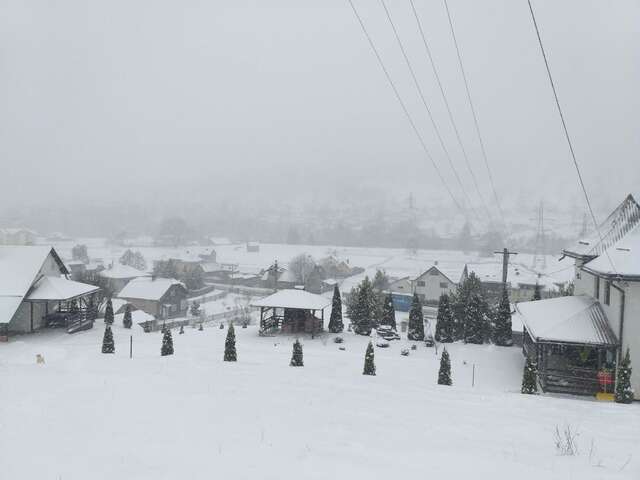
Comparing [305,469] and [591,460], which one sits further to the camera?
[591,460]

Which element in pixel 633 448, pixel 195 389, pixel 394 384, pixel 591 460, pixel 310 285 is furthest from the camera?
pixel 310 285

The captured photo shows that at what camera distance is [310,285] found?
70875 millimetres

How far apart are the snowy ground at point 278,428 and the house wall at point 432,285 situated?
4844 cm

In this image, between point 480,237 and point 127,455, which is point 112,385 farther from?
point 480,237

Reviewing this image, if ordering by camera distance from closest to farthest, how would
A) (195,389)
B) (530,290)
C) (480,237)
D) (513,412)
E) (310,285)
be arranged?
(513,412) < (195,389) < (530,290) < (310,285) < (480,237)

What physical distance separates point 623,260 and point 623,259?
64 mm

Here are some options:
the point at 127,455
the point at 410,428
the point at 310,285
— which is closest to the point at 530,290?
the point at 310,285

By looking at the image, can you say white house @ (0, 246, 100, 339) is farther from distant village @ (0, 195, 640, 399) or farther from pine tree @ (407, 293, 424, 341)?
pine tree @ (407, 293, 424, 341)

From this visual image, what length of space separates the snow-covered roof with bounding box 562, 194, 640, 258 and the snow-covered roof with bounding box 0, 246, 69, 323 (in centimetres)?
2759

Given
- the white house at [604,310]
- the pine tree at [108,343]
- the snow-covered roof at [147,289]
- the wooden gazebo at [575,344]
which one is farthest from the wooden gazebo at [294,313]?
the snow-covered roof at [147,289]

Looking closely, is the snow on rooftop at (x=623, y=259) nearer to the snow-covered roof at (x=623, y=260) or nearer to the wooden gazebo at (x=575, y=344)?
the snow-covered roof at (x=623, y=260)

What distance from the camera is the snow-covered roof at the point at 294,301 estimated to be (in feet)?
90.6

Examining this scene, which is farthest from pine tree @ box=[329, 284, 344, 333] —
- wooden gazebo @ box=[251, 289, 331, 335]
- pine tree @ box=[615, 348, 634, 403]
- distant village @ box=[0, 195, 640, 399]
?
pine tree @ box=[615, 348, 634, 403]

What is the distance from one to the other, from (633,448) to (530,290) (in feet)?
196
